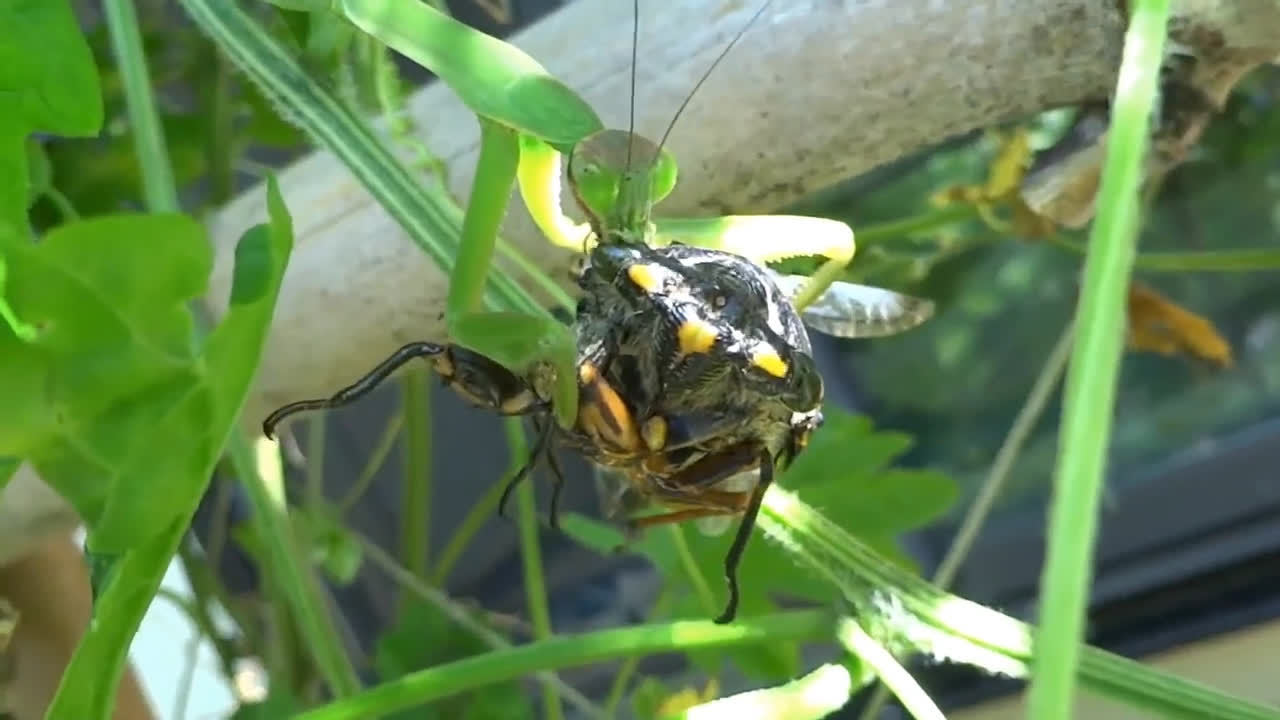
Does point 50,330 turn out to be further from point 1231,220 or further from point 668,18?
point 1231,220

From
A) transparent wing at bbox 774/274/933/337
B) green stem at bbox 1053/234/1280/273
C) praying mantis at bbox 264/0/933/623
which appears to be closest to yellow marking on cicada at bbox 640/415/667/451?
praying mantis at bbox 264/0/933/623

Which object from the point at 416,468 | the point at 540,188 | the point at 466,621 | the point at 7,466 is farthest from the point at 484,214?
the point at 416,468

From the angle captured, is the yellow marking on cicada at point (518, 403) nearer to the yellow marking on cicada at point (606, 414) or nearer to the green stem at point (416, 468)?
the yellow marking on cicada at point (606, 414)

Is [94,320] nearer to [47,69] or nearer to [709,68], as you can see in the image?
[47,69]

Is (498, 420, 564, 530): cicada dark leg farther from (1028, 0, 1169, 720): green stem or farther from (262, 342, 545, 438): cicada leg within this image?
(1028, 0, 1169, 720): green stem

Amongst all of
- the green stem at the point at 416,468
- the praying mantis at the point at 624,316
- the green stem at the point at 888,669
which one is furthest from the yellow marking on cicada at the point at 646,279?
the green stem at the point at 416,468

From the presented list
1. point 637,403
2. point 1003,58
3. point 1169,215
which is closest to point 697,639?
point 637,403
